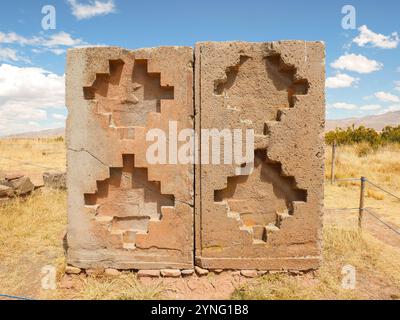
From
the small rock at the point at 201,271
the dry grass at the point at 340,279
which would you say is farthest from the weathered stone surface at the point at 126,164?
the dry grass at the point at 340,279

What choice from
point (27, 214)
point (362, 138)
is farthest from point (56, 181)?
point (362, 138)

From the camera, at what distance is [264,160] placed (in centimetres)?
426

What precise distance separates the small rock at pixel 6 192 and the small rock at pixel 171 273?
4796mm

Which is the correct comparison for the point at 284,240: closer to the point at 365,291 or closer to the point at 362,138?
the point at 365,291

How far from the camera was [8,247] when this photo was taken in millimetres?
5281

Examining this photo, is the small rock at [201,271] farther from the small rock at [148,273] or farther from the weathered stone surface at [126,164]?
the small rock at [148,273]

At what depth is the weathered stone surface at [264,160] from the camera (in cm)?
404

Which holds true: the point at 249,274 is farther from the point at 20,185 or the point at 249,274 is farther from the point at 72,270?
the point at 20,185

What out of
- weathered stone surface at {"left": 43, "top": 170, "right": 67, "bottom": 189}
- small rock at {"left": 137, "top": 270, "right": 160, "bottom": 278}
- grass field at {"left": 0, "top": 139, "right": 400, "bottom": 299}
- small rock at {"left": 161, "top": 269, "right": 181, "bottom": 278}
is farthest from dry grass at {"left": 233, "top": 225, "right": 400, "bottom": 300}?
weathered stone surface at {"left": 43, "top": 170, "right": 67, "bottom": 189}

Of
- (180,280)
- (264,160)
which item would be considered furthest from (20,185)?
(264,160)

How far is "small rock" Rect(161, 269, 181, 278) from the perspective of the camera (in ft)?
13.9

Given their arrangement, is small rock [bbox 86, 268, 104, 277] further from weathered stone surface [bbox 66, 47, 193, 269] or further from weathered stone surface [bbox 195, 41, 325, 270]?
weathered stone surface [bbox 195, 41, 325, 270]

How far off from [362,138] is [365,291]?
20.2 m

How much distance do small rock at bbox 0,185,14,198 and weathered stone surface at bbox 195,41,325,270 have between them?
516 cm
